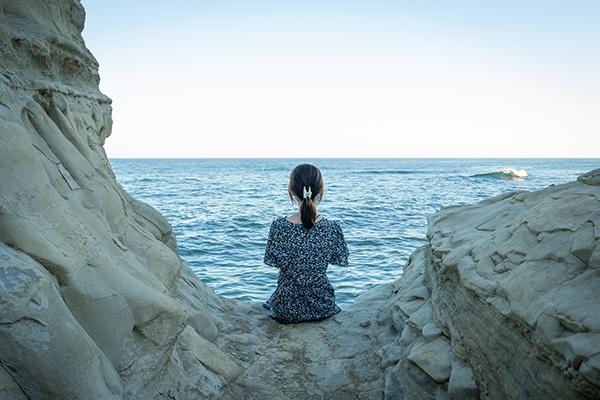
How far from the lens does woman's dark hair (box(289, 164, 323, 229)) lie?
11.7 feet

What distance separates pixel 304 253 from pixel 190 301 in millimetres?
1198

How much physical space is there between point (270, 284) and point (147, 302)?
13.8 ft

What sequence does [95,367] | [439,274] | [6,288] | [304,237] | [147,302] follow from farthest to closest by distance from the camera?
[304,237], [439,274], [147,302], [95,367], [6,288]

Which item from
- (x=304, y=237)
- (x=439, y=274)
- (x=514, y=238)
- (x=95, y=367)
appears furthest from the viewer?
(x=304, y=237)

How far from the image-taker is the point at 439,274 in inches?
120

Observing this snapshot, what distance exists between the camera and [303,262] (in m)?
3.78

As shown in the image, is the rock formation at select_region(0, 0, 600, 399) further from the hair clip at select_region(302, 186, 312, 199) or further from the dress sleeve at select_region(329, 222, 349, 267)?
the hair clip at select_region(302, 186, 312, 199)

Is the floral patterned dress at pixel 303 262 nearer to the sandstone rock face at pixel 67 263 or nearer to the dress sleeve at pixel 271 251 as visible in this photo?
the dress sleeve at pixel 271 251

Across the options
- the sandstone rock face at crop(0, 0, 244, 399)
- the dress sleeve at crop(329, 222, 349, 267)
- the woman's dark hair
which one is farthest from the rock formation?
the woman's dark hair

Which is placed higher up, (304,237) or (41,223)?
(41,223)

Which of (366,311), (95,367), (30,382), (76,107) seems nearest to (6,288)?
(30,382)

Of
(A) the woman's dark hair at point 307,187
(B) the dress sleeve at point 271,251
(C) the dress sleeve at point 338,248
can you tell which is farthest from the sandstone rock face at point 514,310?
(B) the dress sleeve at point 271,251

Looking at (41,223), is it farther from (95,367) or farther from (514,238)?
(514,238)

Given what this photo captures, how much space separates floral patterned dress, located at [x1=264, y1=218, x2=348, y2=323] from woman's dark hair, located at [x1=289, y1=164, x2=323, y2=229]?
0.64 ft
